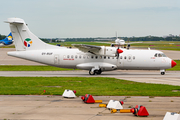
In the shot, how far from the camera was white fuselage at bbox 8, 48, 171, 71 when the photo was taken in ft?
105

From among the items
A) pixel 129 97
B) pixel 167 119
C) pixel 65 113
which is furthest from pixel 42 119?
pixel 129 97

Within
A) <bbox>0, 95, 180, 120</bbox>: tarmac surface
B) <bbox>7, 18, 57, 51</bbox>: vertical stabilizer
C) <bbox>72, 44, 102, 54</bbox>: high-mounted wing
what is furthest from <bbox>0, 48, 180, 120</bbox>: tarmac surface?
<bbox>7, 18, 57, 51</bbox>: vertical stabilizer

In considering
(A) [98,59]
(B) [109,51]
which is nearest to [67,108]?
(B) [109,51]

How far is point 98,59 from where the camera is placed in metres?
32.2

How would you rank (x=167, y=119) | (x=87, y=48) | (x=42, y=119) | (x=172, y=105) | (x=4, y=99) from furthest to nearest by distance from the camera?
(x=87, y=48) → (x=4, y=99) → (x=172, y=105) → (x=42, y=119) → (x=167, y=119)

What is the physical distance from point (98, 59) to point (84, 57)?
72.9 inches

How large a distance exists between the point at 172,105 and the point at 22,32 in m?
23.6

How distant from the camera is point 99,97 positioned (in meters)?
17.0

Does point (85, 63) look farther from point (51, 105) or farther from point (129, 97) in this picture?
point (51, 105)

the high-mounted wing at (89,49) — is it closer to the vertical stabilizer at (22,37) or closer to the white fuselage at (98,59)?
the white fuselage at (98,59)

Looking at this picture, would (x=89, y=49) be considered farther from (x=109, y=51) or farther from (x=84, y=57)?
(x=109, y=51)

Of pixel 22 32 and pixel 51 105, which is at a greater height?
pixel 22 32

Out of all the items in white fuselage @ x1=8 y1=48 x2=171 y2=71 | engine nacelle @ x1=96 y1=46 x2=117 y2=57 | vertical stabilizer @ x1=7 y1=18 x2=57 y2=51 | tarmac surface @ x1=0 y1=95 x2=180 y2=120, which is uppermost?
vertical stabilizer @ x1=7 y1=18 x2=57 y2=51

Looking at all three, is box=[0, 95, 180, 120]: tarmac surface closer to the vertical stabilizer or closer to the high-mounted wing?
the high-mounted wing
